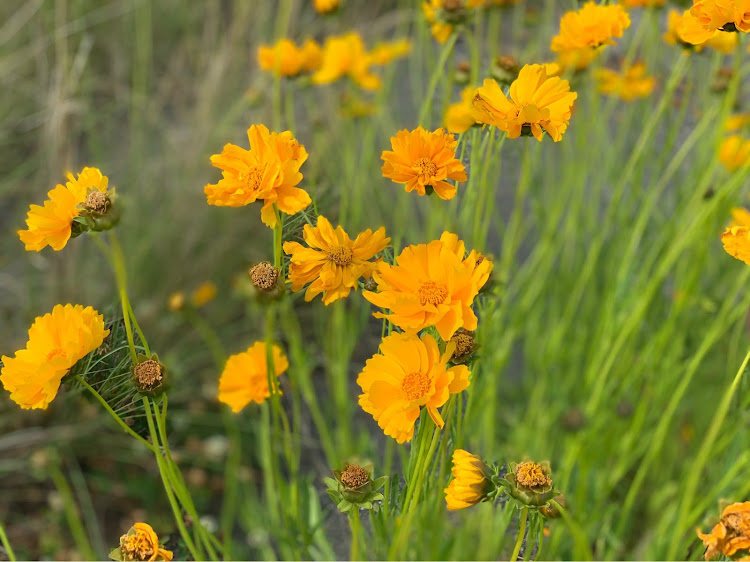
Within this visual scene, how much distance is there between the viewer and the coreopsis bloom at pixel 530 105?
359 millimetres

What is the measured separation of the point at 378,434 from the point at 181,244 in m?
0.59

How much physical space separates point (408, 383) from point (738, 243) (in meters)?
0.19

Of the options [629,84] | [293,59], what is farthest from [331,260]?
[629,84]

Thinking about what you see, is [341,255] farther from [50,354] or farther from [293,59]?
[293,59]

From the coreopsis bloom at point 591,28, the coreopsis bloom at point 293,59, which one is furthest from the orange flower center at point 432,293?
the coreopsis bloom at point 293,59

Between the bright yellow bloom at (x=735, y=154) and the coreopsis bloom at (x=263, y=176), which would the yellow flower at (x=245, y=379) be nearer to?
the coreopsis bloom at (x=263, y=176)

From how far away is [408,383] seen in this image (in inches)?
12.9

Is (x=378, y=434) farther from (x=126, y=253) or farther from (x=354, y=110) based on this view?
(x=126, y=253)

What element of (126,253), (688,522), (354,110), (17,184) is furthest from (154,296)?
(688,522)

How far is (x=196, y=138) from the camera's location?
1403 millimetres

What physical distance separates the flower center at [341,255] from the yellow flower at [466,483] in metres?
0.12

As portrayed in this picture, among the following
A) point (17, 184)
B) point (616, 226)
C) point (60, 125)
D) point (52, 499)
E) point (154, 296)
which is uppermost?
point (60, 125)

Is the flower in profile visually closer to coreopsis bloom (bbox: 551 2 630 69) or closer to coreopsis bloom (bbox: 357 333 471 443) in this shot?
coreopsis bloom (bbox: 357 333 471 443)

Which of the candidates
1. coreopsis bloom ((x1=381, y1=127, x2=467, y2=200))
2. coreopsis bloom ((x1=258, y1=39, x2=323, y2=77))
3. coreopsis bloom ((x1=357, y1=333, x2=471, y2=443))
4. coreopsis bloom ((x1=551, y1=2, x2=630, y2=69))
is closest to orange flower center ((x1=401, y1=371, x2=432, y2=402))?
coreopsis bloom ((x1=357, y1=333, x2=471, y2=443))
